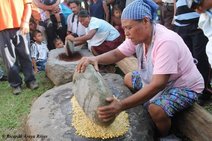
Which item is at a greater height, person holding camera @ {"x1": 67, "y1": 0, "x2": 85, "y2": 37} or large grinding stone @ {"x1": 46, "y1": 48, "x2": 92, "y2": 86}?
person holding camera @ {"x1": 67, "y1": 0, "x2": 85, "y2": 37}

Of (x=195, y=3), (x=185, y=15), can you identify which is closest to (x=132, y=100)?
(x=195, y=3)

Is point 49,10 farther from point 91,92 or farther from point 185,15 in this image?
point 91,92

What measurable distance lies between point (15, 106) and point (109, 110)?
2339 mm

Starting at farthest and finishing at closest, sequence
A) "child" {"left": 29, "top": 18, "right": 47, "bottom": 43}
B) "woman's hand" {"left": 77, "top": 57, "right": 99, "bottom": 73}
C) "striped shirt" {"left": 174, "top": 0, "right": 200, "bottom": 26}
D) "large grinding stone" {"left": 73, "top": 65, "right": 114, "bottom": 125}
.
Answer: "child" {"left": 29, "top": 18, "right": 47, "bottom": 43} < "striped shirt" {"left": 174, "top": 0, "right": 200, "bottom": 26} < "woman's hand" {"left": 77, "top": 57, "right": 99, "bottom": 73} < "large grinding stone" {"left": 73, "top": 65, "right": 114, "bottom": 125}

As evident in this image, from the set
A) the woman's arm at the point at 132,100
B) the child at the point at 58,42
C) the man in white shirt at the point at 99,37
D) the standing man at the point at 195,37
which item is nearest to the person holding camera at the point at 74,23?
the child at the point at 58,42

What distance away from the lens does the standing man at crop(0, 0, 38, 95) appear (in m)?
4.39

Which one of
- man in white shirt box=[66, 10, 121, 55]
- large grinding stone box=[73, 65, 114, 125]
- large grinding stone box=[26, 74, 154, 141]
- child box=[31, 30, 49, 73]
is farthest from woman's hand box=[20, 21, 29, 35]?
large grinding stone box=[73, 65, 114, 125]

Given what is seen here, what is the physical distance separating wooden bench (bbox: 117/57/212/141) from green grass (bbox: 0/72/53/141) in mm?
1828

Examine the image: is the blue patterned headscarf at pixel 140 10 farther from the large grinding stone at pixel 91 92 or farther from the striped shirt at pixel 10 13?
the striped shirt at pixel 10 13

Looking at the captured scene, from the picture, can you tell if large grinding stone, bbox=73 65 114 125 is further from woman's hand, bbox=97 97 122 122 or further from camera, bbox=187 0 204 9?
camera, bbox=187 0 204 9

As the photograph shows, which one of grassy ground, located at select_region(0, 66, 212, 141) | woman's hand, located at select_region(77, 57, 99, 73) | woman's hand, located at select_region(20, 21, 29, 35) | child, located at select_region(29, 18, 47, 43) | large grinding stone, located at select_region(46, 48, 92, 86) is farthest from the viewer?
child, located at select_region(29, 18, 47, 43)

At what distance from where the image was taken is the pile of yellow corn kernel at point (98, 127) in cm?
260

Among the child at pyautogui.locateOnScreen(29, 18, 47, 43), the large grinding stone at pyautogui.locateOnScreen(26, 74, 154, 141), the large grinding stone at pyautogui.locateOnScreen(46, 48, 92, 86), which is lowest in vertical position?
the large grinding stone at pyautogui.locateOnScreen(46, 48, 92, 86)

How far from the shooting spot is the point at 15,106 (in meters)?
4.25
